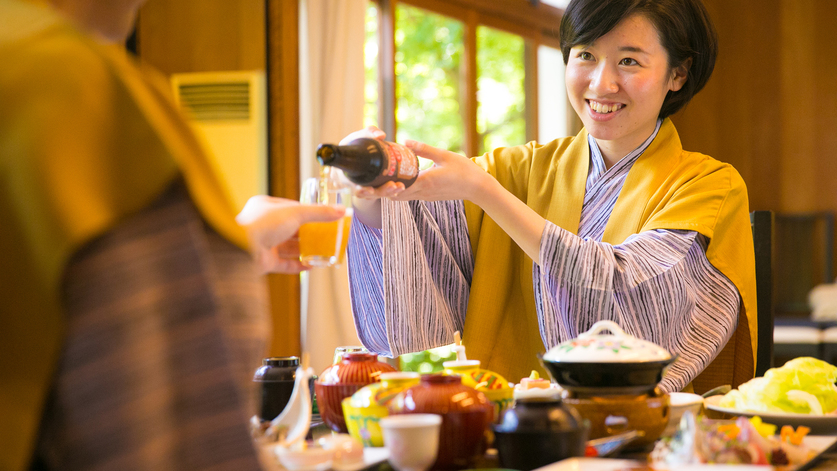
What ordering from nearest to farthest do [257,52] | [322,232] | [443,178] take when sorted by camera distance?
[322,232] → [443,178] → [257,52]

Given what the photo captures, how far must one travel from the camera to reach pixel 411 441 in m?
0.77

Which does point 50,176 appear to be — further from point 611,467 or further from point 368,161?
point 368,161

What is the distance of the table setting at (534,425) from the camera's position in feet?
2.71

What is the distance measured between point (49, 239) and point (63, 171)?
0.05 meters

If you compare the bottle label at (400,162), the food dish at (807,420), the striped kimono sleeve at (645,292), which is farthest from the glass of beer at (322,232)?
the food dish at (807,420)

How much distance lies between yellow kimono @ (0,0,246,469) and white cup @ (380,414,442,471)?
0.31 m

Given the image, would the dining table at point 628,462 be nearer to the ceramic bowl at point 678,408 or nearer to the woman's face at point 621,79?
the ceramic bowl at point 678,408

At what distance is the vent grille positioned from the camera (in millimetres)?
3406

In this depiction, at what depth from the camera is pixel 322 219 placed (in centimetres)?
104

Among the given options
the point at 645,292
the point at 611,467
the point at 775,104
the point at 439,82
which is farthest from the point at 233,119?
the point at 775,104

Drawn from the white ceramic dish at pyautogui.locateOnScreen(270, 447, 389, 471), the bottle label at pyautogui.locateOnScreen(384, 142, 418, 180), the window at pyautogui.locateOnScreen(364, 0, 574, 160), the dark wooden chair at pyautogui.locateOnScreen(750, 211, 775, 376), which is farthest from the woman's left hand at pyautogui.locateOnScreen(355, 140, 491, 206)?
the window at pyautogui.locateOnScreen(364, 0, 574, 160)

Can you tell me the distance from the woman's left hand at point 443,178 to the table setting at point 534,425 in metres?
0.44

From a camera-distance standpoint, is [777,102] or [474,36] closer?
[474,36]

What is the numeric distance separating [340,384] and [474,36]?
4.05m
